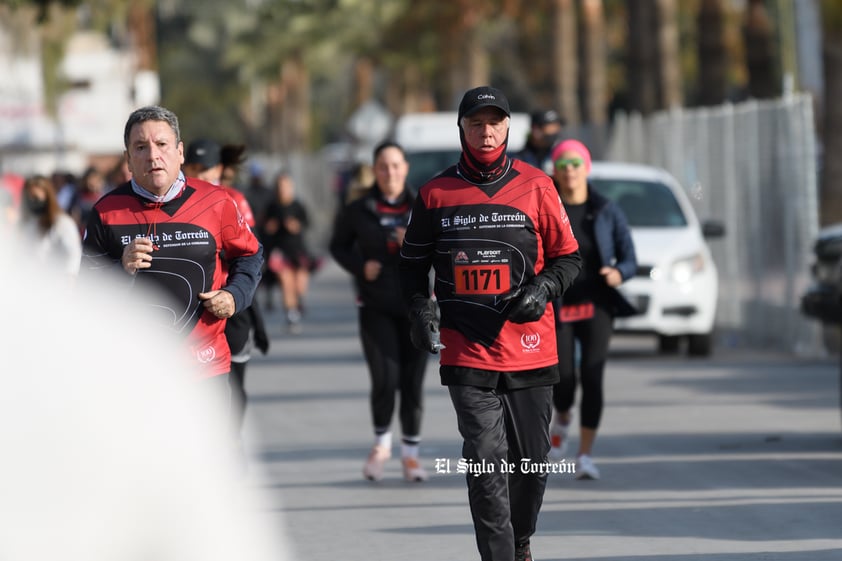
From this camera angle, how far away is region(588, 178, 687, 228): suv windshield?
61.5ft

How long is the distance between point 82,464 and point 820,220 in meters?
16.7

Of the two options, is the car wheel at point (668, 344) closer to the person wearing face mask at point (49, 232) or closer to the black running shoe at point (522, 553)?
the person wearing face mask at point (49, 232)

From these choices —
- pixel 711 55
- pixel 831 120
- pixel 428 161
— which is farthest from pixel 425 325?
pixel 711 55

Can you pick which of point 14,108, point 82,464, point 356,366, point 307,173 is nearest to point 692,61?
point 307,173

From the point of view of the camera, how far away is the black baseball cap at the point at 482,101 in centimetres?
747

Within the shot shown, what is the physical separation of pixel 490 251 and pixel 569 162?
10.8ft

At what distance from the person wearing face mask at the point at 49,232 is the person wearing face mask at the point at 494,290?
646cm

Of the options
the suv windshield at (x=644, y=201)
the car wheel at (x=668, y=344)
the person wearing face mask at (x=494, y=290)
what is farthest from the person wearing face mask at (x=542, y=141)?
the person wearing face mask at (x=494, y=290)

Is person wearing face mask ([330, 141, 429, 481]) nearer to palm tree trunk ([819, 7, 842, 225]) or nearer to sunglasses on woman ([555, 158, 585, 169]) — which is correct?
sunglasses on woman ([555, 158, 585, 169])

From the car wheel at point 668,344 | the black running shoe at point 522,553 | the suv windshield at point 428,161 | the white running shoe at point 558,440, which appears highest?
the suv windshield at point 428,161

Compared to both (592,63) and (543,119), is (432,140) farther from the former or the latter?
(592,63)

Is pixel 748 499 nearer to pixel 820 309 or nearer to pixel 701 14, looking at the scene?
pixel 820 309

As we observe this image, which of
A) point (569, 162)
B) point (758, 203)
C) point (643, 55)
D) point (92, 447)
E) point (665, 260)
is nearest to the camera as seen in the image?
point (92, 447)

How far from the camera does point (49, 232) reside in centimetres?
1434
